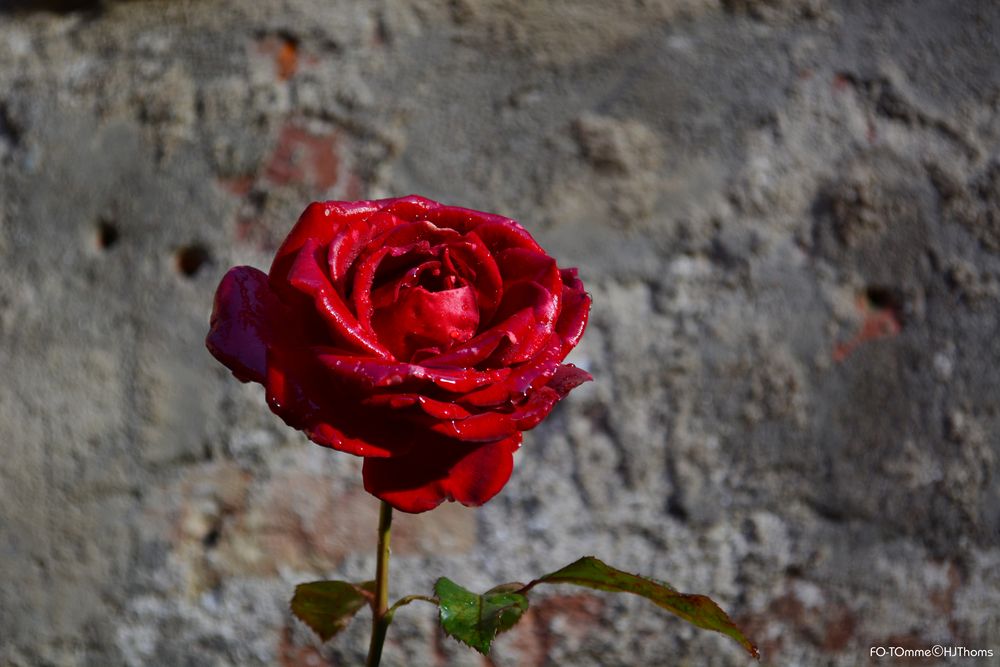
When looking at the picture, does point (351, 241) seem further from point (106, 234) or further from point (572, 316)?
point (106, 234)

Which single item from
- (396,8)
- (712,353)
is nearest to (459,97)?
(396,8)

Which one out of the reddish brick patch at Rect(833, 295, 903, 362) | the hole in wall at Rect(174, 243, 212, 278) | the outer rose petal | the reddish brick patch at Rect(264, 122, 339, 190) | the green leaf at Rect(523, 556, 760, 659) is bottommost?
the hole in wall at Rect(174, 243, 212, 278)

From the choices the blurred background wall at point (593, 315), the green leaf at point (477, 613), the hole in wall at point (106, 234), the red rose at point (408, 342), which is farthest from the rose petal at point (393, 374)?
the hole in wall at point (106, 234)

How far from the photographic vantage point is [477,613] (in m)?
0.47

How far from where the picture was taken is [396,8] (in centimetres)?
110

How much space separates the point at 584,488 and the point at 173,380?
0.48 meters

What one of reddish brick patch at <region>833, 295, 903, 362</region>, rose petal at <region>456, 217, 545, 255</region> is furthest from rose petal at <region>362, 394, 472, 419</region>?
reddish brick patch at <region>833, 295, 903, 362</region>

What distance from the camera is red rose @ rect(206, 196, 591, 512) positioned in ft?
1.35

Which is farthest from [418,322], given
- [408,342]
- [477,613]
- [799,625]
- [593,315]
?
[799,625]

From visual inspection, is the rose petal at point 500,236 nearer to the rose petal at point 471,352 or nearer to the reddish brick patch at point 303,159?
the rose petal at point 471,352

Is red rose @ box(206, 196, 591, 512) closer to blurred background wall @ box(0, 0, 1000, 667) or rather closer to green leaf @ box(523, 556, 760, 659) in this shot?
green leaf @ box(523, 556, 760, 659)

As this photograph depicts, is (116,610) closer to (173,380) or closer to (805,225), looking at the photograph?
(173,380)

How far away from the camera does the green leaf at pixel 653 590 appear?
1.57ft

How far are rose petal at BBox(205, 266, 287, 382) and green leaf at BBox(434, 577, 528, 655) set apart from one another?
0.50ft
